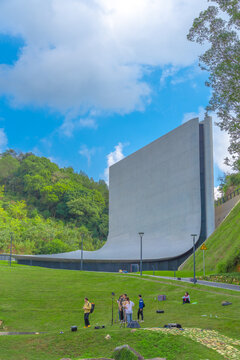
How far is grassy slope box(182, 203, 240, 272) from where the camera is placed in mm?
31375

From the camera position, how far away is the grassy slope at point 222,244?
31.4m

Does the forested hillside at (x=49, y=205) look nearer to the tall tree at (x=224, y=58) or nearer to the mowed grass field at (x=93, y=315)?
the mowed grass field at (x=93, y=315)

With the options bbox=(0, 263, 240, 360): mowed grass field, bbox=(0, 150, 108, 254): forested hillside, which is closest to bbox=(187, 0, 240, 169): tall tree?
bbox=(0, 263, 240, 360): mowed grass field

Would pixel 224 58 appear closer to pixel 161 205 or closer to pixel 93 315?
pixel 93 315

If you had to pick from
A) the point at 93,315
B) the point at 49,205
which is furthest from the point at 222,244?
the point at 49,205

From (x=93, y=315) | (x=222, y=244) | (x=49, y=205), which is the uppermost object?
(x=49, y=205)

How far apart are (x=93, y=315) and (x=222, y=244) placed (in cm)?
1604

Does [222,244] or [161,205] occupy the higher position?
[161,205]

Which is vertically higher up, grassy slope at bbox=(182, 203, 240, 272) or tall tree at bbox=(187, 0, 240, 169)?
tall tree at bbox=(187, 0, 240, 169)

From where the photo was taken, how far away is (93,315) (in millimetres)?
20219

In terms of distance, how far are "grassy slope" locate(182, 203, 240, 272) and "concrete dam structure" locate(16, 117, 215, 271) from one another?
3945 mm

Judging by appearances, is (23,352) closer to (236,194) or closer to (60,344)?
(60,344)

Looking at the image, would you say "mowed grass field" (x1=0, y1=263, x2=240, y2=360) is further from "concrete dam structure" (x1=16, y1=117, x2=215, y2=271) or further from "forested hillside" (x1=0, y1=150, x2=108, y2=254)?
"forested hillside" (x1=0, y1=150, x2=108, y2=254)

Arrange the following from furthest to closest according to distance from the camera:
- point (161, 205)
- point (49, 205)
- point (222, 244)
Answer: point (49, 205) < point (161, 205) < point (222, 244)
